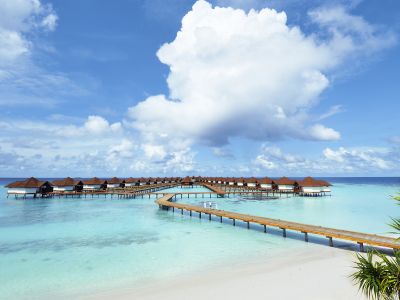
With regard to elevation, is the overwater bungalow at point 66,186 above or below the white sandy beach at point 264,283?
above

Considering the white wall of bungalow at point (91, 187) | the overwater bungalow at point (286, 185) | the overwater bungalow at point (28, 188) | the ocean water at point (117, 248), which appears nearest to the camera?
the ocean water at point (117, 248)

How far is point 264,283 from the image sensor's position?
10633mm

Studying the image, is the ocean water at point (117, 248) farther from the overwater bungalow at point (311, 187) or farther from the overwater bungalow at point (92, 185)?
the overwater bungalow at point (92, 185)

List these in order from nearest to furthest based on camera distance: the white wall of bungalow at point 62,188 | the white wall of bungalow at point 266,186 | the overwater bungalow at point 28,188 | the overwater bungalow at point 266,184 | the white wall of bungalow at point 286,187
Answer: the overwater bungalow at point 28,188
the white wall of bungalow at point 286,187
the white wall of bungalow at point 62,188
the overwater bungalow at point 266,184
the white wall of bungalow at point 266,186

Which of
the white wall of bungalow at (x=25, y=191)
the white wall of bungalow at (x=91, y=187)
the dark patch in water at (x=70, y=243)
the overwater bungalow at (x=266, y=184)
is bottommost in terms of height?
the dark patch in water at (x=70, y=243)

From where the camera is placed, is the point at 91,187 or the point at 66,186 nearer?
the point at 66,186

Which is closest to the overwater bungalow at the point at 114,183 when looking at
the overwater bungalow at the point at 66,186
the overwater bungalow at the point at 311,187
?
the overwater bungalow at the point at 66,186

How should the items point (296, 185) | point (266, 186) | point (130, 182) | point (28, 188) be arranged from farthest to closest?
point (130, 182) → point (266, 186) → point (296, 185) → point (28, 188)

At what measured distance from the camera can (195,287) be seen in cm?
1053

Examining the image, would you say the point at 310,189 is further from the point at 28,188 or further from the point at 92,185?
the point at 28,188

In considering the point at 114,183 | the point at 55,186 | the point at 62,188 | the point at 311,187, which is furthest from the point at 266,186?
the point at 55,186

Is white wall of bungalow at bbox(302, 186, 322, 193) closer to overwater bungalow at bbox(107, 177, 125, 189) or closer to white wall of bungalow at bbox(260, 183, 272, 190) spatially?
white wall of bungalow at bbox(260, 183, 272, 190)

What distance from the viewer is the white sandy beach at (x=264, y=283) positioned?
958 cm

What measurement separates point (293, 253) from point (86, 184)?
175 feet
